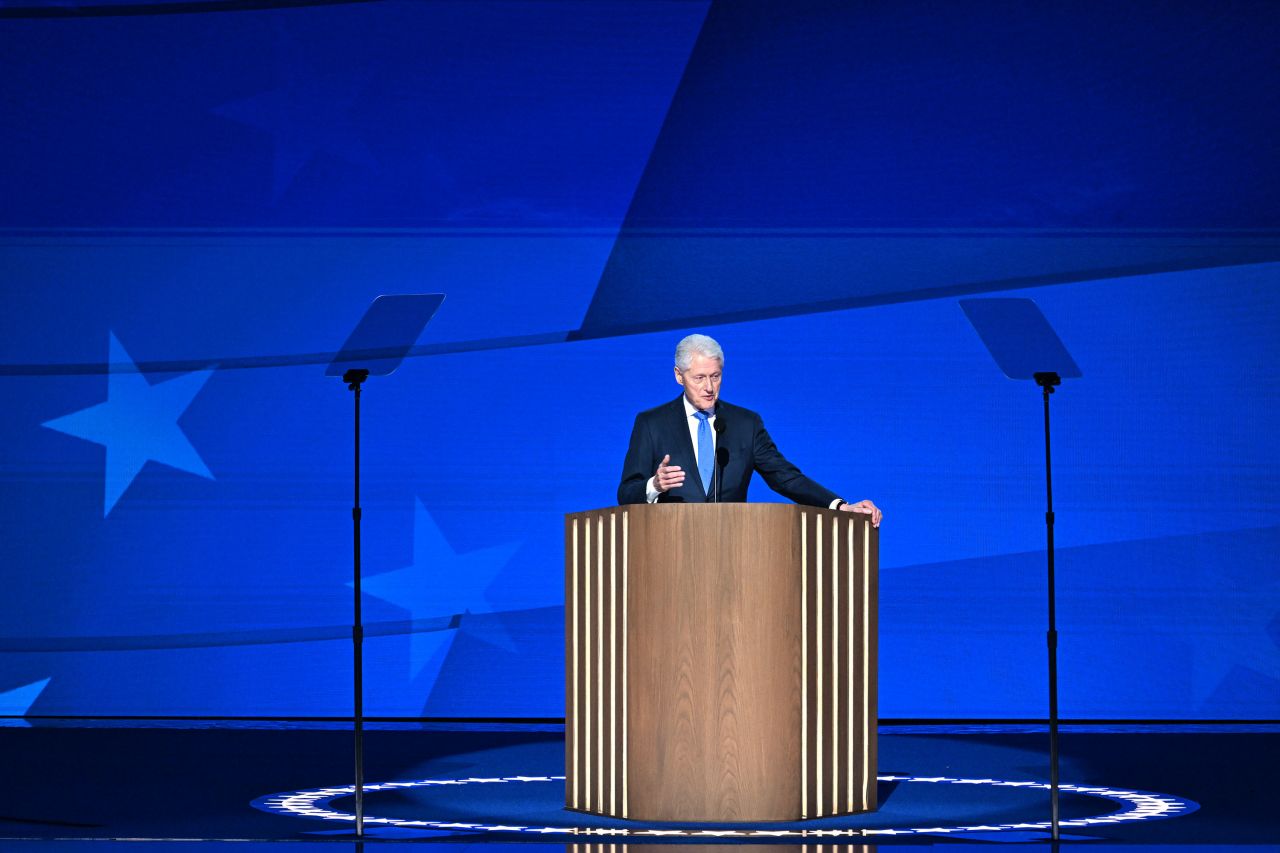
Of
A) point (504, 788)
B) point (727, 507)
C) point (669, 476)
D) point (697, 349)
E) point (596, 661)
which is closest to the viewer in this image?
point (669, 476)

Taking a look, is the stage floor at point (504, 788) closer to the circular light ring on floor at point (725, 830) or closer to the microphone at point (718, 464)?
the circular light ring on floor at point (725, 830)

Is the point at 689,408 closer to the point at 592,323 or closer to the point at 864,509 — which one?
the point at 864,509

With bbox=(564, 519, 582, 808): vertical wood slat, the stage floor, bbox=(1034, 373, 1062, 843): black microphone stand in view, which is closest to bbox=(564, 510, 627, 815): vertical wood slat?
bbox=(564, 519, 582, 808): vertical wood slat

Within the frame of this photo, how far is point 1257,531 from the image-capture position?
8.76 m

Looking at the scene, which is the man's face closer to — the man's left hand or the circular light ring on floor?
the man's left hand

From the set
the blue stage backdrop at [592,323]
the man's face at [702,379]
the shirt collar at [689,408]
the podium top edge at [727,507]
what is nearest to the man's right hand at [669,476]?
the podium top edge at [727,507]

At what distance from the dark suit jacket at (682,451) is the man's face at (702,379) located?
71 mm

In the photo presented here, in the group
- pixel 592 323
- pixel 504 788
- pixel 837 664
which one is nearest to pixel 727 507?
pixel 837 664

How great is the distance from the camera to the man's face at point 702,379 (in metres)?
5.37

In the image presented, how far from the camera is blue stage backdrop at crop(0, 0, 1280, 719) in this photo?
28.6 ft

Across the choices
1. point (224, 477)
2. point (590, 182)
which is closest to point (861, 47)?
point (590, 182)

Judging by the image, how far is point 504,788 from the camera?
636 centimetres

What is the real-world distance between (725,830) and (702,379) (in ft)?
4.16

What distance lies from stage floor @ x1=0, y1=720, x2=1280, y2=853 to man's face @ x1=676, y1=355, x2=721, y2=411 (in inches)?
47.9
